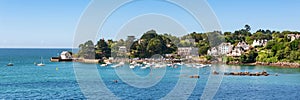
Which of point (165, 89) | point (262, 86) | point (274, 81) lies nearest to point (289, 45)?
point (274, 81)

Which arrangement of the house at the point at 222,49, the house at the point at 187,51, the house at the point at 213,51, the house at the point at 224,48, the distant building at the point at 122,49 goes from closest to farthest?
the distant building at the point at 122,49
the house at the point at 213,51
the house at the point at 187,51
the house at the point at 222,49
the house at the point at 224,48

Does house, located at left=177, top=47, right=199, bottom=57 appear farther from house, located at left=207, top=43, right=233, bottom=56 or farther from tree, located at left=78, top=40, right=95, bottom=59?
tree, located at left=78, top=40, right=95, bottom=59

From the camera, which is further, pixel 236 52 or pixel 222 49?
pixel 222 49

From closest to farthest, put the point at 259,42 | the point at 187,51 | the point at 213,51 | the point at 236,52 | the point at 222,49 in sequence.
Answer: the point at 236,52
the point at 213,51
the point at 187,51
the point at 222,49
the point at 259,42

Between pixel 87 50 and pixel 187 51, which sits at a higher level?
pixel 87 50

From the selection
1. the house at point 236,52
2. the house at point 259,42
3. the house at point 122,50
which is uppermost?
the house at point 259,42

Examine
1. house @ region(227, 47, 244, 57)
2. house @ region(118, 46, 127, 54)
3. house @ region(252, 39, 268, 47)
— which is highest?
house @ region(252, 39, 268, 47)

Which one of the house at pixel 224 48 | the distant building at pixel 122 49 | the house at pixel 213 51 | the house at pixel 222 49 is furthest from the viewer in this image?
the house at pixel 224 48

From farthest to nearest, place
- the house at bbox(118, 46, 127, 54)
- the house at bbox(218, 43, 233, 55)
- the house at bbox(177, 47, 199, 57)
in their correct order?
the house at bbox(218, 43, 233, 55)
the house at bbox(177, 47, 199, 57)
the house at bbox(118, 46, 127, 54)

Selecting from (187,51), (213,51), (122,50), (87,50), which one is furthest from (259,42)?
(87,50)

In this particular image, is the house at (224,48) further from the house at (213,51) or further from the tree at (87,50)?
the tree at (87,50)

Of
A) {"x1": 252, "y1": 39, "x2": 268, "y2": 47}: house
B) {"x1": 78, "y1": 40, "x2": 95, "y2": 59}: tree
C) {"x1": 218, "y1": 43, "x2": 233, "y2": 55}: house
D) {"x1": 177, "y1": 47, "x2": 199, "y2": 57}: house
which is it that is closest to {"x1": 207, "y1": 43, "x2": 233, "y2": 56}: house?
{"x1": 218, "y1": 43, "x2": 233, "y2": 55}: house

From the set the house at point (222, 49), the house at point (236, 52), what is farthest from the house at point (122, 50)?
the house at point (236, 52)

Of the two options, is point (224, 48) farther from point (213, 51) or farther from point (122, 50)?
point (122, 50)
